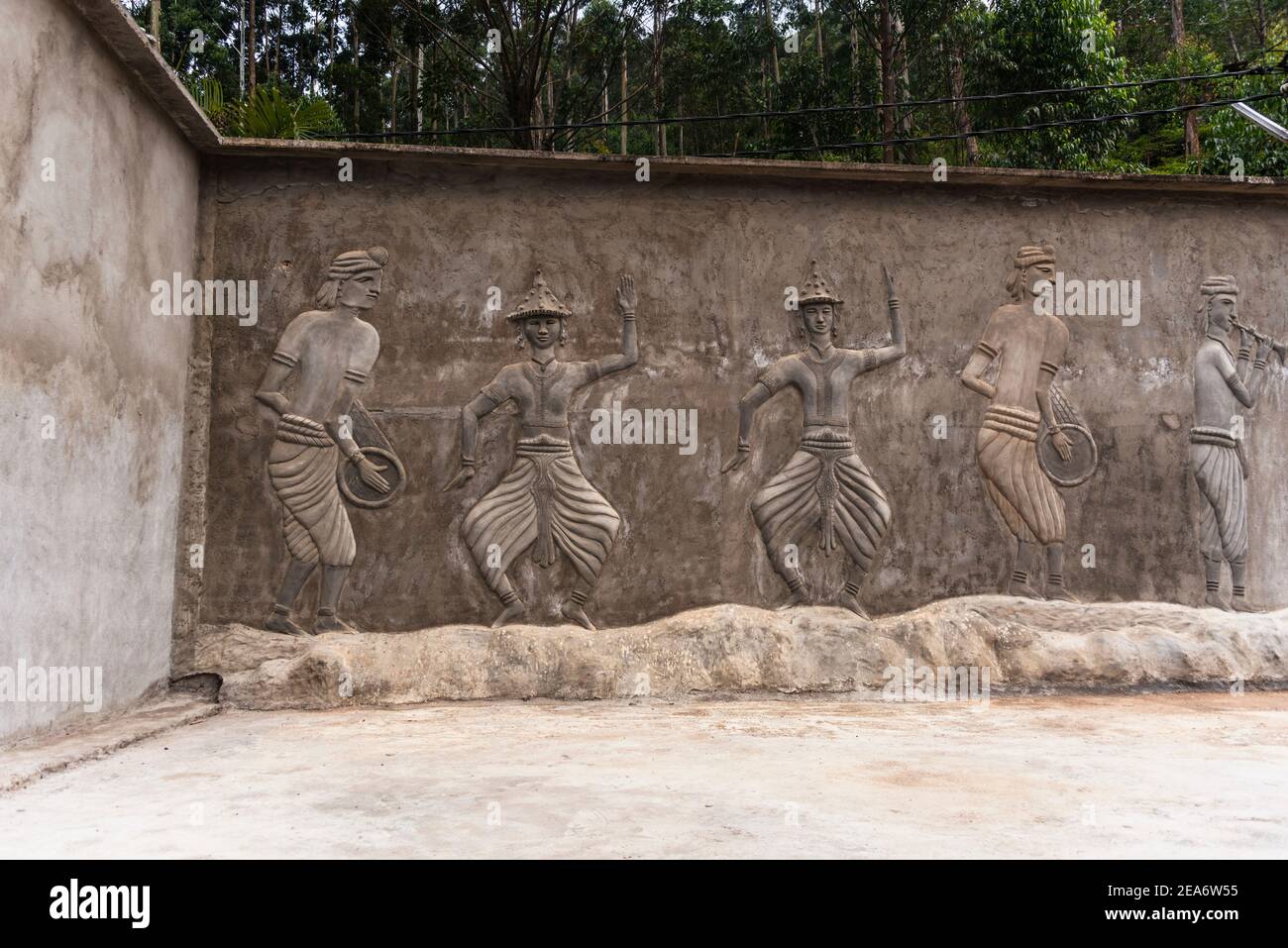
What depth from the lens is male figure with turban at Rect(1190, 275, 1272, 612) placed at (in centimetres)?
756

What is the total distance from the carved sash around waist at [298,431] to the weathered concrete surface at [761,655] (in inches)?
45.8

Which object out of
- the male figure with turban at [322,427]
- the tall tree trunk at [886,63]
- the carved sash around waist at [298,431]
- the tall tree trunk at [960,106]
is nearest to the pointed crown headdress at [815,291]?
the male figure with turban at [322,427]

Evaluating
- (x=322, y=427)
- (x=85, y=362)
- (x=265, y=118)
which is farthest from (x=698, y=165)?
(x=85, y=362)

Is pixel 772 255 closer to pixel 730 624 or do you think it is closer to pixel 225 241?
pixel 730 624

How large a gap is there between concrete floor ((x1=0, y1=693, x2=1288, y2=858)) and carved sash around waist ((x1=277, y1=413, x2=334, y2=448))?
1601 mm

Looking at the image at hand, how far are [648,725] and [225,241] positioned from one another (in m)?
3.87

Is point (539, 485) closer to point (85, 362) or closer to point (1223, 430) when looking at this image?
point (85, 362)

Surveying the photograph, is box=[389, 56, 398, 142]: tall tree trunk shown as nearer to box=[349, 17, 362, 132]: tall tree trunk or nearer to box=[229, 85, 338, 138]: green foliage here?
box=[349, 17, 362, 132]: tall tree trunk

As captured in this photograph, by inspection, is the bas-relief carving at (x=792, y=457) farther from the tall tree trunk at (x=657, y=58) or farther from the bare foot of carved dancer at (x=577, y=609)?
the tall tree trunk at (x=657, y=58)

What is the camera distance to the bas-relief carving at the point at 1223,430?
24.8ft

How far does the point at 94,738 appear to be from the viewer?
17.0ft

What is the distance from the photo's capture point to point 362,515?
691 centimetres

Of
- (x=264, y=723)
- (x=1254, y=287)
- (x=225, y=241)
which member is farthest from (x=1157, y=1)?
(x=264, y=723)

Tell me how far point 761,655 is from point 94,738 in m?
3.68
